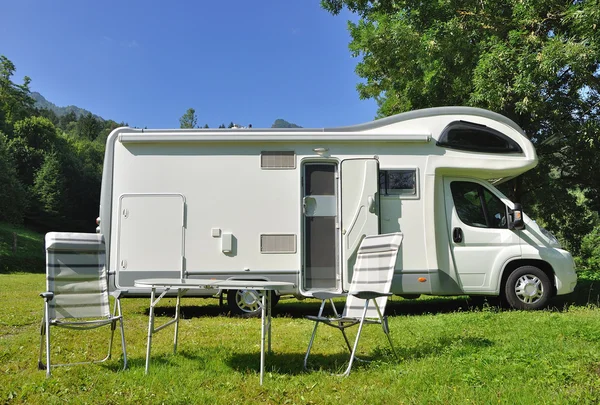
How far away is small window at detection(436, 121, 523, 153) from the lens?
24.8ft

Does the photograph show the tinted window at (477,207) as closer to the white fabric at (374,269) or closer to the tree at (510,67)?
the tree at (510,67)

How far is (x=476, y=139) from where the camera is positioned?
24.8 ft

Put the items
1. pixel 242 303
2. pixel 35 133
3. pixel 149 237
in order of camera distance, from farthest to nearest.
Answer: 1. pixel 35 133
2. pixel 242 303
3. pixel 149 237

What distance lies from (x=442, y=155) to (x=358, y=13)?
22.1 ft

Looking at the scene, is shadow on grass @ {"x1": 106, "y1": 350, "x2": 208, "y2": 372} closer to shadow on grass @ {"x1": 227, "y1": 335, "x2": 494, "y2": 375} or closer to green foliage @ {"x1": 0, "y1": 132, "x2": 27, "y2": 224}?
shadow on grass @ {"x1": 227, "y1": 335, "x2": 494, "y2": 375}

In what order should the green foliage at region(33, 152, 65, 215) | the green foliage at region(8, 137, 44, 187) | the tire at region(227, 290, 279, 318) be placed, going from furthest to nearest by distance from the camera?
the green foliage at region(8, 137, 44, 187)
the green foliage at region(33, 152, 65, 215)
the tire at region(227, 290, 279, 318)

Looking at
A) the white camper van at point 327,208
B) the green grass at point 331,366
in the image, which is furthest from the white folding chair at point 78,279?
the white camper van at point 327,208

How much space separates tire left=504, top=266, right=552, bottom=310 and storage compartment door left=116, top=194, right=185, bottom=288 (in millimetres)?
4689

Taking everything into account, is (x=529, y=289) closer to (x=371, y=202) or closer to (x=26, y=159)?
(x=371, y=202)

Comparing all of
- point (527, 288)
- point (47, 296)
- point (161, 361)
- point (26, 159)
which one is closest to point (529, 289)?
point (527, 288)

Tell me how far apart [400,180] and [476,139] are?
1275 millimetres

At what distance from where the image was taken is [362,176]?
734cm

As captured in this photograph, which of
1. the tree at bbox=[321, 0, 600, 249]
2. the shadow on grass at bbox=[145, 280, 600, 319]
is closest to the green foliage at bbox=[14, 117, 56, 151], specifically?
the tree at bbox=[321, 0, 600, 249]

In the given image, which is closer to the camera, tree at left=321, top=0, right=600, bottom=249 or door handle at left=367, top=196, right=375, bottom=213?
door handle at left=367, top=196, right=375, bottom=213
